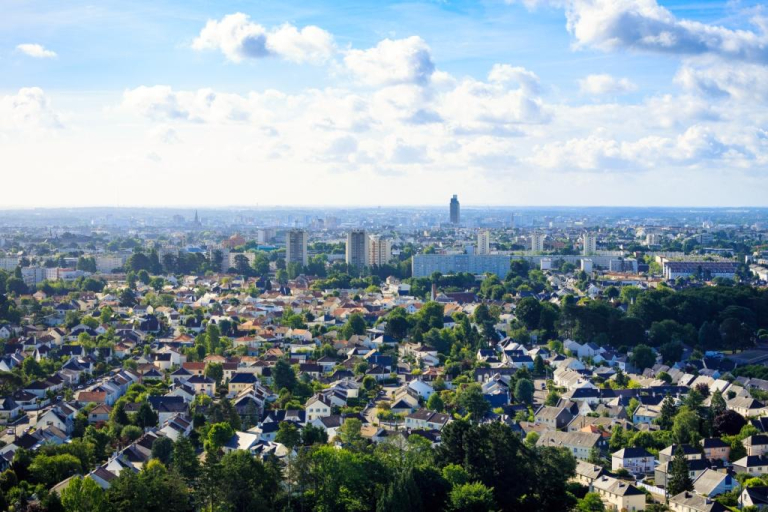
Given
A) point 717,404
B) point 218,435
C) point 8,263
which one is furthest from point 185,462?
point 8,263

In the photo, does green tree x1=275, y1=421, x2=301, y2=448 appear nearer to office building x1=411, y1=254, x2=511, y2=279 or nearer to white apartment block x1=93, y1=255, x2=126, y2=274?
office building x1=411, y1=254, x2=511, y2=279

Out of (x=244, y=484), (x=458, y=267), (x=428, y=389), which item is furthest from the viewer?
(x=458, y=267)

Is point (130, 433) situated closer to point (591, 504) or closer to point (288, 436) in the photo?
point (288, 436)

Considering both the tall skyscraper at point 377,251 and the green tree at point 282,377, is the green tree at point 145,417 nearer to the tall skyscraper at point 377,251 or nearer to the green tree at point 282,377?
the green tree at point 282,377

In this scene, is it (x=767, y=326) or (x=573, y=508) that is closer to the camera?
(x=573, y=508)

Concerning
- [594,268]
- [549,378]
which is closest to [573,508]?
[549,378]

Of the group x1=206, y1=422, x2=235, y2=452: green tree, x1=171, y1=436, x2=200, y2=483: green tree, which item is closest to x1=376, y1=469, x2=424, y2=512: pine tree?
x1=171, y1=436, x2=200, y2=483: green tree

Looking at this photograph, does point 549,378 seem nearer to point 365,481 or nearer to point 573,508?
point 573,508

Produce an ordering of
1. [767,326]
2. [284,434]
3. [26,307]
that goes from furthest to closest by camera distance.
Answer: [26,307] < [767,326] < [284,434]
